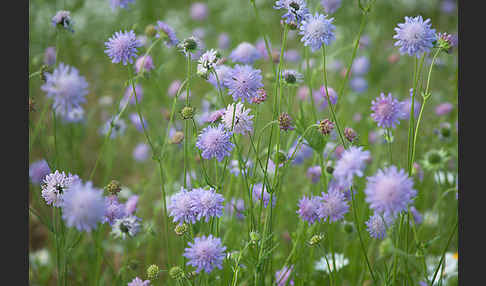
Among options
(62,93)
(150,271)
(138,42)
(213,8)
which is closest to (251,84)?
(138,42)

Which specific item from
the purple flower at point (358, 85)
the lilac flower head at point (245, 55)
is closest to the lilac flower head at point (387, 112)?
the lilac flower head at point (245, 55)

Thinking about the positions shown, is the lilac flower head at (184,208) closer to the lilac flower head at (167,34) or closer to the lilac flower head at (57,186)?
the lilac flower head at (57,186)

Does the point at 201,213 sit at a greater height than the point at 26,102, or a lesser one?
lesser

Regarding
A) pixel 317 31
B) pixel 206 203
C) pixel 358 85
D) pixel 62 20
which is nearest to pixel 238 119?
pixel 206 203

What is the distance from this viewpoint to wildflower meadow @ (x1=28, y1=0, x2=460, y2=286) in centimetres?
126

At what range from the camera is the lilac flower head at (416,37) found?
123cm

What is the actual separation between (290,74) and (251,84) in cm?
27

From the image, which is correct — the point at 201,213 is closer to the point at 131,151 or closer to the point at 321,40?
the point at 321,40

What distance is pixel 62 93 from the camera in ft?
3.30

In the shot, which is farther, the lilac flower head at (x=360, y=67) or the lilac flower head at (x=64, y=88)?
the lilac flower head at (x=360, y=67)

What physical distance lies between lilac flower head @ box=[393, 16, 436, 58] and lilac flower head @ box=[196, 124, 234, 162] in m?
0.62

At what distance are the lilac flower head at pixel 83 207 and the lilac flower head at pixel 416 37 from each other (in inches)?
39.1

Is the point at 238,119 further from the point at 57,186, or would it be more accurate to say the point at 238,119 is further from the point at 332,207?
the point at 57,186

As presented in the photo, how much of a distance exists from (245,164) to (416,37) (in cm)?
68
